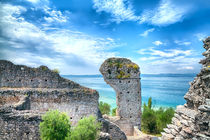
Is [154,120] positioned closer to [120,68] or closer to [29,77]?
[120,68]

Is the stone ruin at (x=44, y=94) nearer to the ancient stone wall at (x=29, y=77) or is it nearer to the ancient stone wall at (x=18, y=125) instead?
the ancient stone wall at (x=29, y=77)

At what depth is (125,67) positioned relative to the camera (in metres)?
16.6

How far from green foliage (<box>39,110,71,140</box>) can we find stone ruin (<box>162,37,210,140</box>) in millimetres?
4460

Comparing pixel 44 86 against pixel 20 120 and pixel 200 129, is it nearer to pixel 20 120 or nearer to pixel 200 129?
pixel 20 120

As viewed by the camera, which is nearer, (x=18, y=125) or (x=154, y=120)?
(x=18, y=125)

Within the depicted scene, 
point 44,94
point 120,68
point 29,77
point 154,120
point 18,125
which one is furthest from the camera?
point 154,120

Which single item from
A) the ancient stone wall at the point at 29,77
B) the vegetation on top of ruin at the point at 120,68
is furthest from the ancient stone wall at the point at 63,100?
the vegetation on top of ruin at the point at 120,68

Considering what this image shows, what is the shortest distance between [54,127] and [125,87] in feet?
34.4

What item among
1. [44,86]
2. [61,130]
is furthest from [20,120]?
[44,86]

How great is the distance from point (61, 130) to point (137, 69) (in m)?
11.3

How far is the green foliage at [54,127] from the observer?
6902 mm

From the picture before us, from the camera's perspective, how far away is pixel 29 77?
13414 millimetres

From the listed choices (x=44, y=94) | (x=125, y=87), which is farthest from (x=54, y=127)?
(x=125, y=87)

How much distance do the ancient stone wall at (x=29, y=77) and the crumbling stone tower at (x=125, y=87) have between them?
424cm
